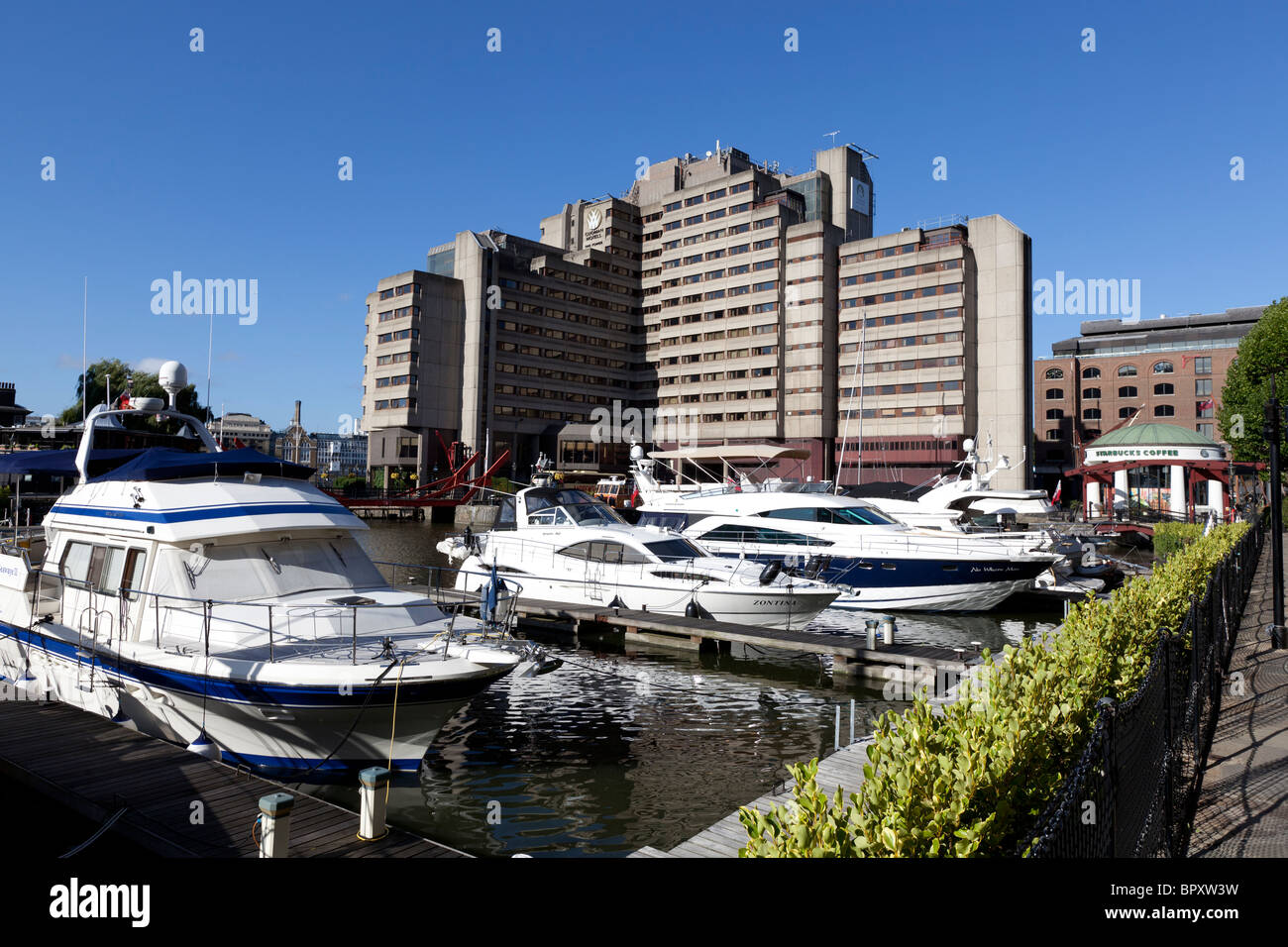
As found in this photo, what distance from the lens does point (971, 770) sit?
4402 millimetres

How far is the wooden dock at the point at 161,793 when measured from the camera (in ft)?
23.9

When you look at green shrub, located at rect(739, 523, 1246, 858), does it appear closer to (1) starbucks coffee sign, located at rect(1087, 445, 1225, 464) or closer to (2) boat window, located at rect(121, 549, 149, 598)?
(2) boat window, located at rect(121, 549, 149, 598)

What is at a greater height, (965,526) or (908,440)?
(908,440)

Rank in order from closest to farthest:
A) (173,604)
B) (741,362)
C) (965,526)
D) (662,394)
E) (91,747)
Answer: (91,747)
(173,604)
(965,526)
(741,362)
(662,394)

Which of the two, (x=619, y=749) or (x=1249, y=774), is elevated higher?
(x=1249, y=774)

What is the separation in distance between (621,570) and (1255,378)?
4873 cm

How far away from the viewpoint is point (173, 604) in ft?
37.6

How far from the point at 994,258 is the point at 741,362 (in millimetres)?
29451

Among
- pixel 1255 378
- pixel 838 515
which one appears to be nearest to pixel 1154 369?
pixel 1255 378

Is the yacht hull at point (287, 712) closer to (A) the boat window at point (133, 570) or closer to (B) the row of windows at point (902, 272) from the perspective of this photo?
(A) the boat window at point (133, 570)

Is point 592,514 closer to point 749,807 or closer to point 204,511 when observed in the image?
point 204,511
